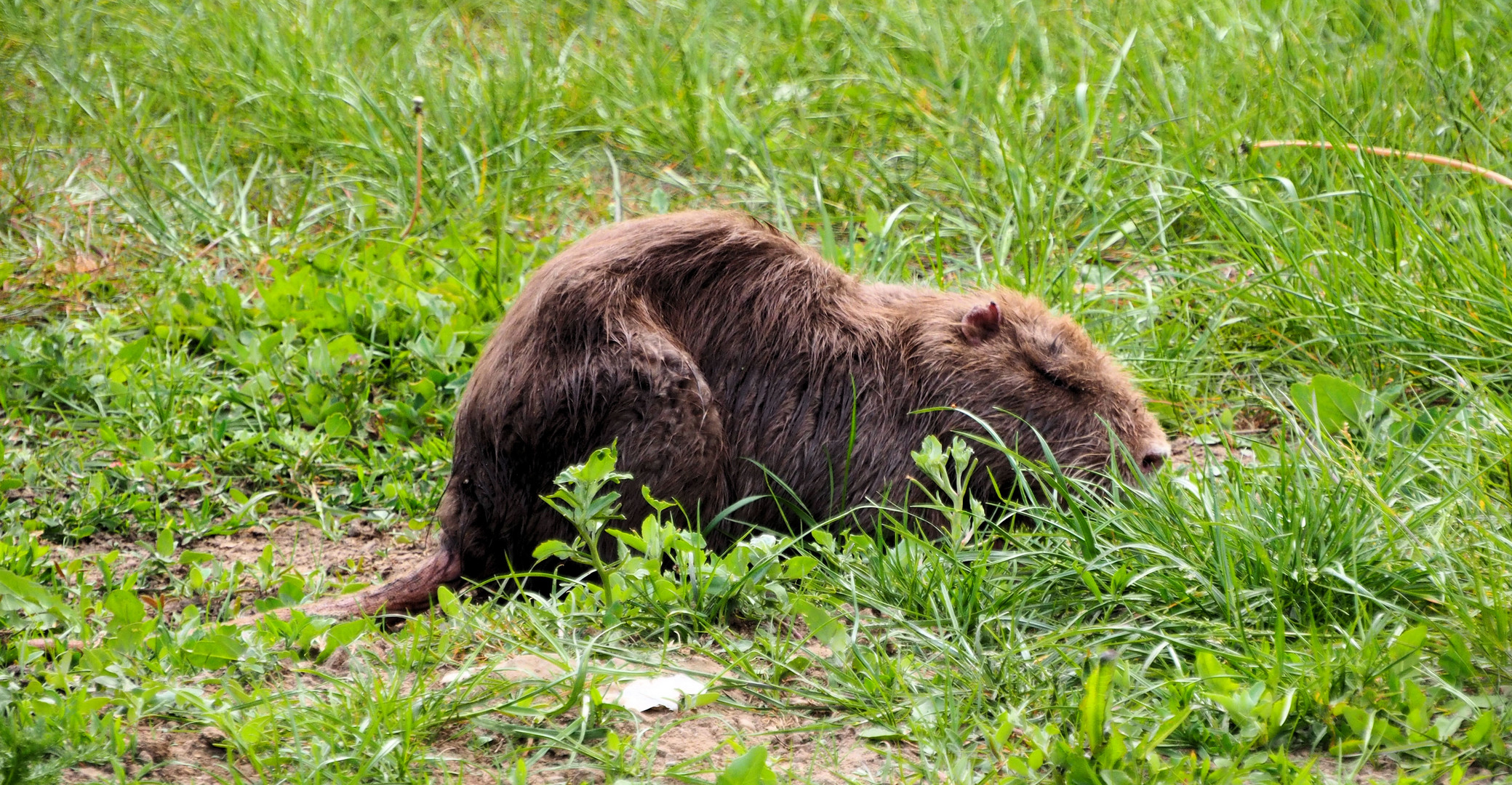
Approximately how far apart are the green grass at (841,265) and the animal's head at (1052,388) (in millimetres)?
193

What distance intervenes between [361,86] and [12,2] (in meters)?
1.95

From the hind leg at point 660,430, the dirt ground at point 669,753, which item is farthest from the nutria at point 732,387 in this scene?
the dirt ground at point 669,753

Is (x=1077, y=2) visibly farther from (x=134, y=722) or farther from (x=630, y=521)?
(x=134, y=722)

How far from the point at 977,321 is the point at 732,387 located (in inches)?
27.1

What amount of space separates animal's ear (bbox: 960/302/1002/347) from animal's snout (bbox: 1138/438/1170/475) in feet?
1.72

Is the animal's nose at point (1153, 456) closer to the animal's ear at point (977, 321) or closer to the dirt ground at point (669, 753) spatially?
the animal's ear at point (977, 321)

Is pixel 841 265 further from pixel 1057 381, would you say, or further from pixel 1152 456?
pixel 1152 456

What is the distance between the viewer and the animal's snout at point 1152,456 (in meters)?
3.47

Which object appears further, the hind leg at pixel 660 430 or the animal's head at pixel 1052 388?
the animal's head at pixel 1052 388

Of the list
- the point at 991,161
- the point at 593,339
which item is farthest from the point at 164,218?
the point at 991,161

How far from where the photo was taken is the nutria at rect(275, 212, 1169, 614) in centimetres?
304

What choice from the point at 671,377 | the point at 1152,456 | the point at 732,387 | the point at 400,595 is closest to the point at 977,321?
the point at 1152,456

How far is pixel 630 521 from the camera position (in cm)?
307

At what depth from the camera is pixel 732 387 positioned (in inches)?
129
